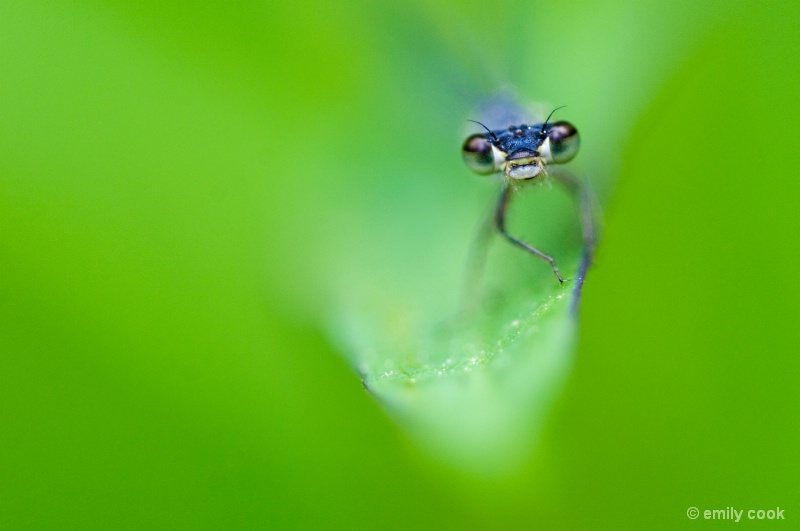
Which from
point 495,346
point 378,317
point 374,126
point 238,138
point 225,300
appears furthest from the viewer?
point 374,126

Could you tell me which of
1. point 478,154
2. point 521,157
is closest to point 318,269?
point 478,154

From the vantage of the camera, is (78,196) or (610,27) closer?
(78,196)

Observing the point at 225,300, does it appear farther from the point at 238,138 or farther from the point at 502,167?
the point at 502,167

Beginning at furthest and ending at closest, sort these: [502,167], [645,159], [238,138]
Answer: [502,167] → [238,138] → [645,159]

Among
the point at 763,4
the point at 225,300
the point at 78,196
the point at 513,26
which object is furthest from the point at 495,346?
the point at 513,26

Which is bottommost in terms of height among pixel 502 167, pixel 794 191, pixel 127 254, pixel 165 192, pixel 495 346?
pixel 495 346

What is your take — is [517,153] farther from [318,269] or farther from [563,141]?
[318,269]

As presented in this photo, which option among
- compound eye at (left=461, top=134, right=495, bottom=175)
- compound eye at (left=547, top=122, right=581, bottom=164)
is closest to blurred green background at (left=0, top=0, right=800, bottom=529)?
compound eye at (left=547, top=122, right=581, bottom=164)
